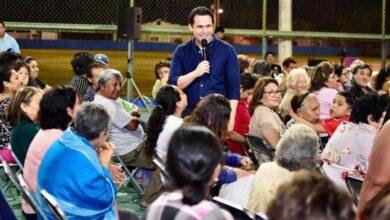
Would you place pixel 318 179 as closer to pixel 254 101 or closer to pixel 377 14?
pixel 254 101

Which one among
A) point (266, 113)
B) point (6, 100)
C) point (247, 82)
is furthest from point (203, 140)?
point (247, 82)

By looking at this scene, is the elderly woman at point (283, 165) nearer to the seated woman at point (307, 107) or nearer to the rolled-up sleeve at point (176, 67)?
the rolled-up sleeve at point (176, 67)

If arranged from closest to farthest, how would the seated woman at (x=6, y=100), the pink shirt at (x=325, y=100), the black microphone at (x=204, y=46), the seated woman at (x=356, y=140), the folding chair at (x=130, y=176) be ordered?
the seated woman at (x=356, y=140) < the black microphone at (x=204, y=46) < the seated woman at (x=6, y=100) < the folding chair at (x=130, y=176) < the pink shirt at (x=325, y=100)

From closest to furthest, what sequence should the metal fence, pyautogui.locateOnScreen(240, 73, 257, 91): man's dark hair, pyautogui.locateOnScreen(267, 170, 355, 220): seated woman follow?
pyautogui.locateOnScreen(267, 170, 355, 220): seated woman < pyautogui.locateOnScreen(240, 73, 257, 91): man's dark hair < the metal fence

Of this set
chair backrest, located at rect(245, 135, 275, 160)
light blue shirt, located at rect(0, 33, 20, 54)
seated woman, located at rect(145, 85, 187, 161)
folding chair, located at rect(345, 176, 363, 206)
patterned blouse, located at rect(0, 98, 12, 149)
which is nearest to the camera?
folding chair, located at rect(345, 176, 363, 206)

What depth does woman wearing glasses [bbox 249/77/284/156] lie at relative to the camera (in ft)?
24.0

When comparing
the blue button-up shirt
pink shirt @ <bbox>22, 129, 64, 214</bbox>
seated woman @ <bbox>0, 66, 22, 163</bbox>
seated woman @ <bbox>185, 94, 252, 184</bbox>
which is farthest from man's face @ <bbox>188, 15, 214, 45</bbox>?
seated woman @ <bbox>0, 66, 22, 163</bbox>

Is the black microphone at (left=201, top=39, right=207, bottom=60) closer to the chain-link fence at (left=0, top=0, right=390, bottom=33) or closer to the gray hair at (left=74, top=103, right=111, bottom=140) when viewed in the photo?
the gray hair at (left=74, top=103, right=111, bottom=140)

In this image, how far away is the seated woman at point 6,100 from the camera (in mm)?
7039

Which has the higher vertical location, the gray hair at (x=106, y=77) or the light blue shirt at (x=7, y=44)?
the light blue shirt at (x=7, y=44)

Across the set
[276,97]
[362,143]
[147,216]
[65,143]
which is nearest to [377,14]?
[276,97]

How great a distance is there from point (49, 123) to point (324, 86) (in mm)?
4640

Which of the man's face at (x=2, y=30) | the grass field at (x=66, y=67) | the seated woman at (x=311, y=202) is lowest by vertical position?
the grass field at (x=66, y=67)

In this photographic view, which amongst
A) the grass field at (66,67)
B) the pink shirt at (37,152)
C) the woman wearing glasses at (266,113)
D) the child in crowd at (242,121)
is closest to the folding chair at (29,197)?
the pink shirt at (37,152)
